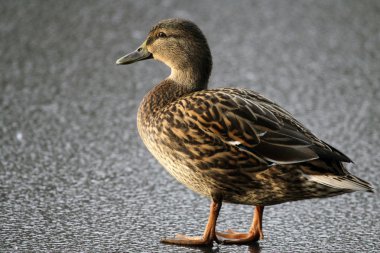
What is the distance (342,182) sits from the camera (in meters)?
4.20

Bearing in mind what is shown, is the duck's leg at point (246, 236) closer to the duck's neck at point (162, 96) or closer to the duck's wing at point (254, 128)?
the duck's wing at point (254, 128)

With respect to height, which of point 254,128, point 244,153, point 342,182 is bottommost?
point 342,182

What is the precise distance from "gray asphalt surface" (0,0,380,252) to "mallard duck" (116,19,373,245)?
303 mm

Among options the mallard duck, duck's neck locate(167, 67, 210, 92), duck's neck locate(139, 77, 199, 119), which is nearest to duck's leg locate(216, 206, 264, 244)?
the mallard duck

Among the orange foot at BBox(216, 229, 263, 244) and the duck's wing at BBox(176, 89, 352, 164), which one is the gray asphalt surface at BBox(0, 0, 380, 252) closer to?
the orange foot at BBox(216, 229, 263, 244)

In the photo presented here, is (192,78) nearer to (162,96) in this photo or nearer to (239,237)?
(162,96)

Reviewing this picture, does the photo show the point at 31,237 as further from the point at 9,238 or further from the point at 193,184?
the point at 193,184

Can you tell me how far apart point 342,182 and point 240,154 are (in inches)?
22.9

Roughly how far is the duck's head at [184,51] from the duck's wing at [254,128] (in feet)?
1.39

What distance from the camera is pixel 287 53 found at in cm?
841

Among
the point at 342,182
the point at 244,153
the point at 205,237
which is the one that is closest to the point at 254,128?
the point at 244,153

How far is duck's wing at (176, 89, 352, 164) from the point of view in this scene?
4.33m

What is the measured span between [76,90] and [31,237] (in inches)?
128

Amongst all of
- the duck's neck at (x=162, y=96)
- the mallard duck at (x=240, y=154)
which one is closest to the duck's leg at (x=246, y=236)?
the mallard duck at (x=240, y=154)
